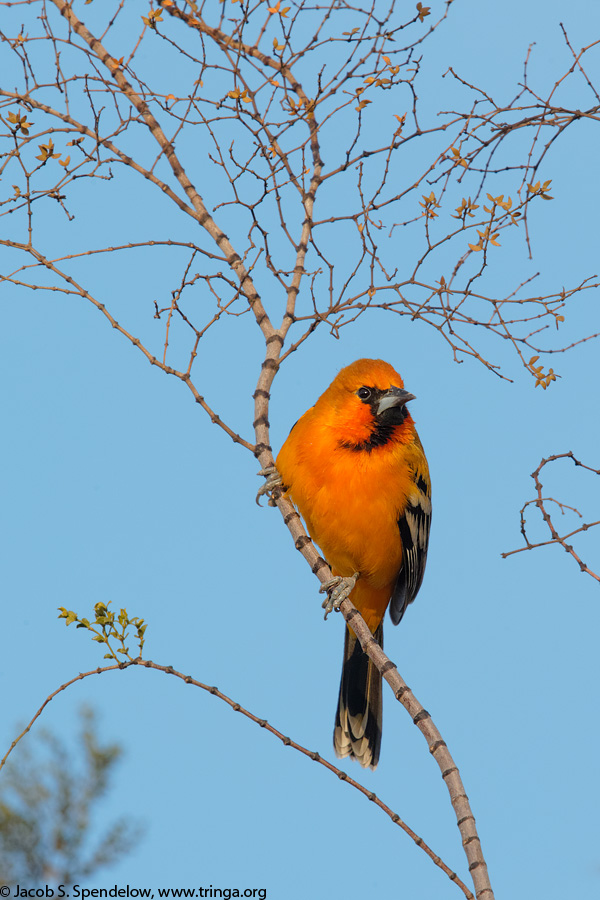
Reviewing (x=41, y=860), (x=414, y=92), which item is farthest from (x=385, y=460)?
(x=41, y=860)

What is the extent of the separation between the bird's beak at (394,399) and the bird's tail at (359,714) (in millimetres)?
1578

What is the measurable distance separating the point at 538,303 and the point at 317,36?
1.83m

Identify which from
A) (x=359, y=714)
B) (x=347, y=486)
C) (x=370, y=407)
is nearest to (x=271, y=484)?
(x=347, y=486)

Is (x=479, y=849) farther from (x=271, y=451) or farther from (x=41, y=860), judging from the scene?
(x=41, y=860)

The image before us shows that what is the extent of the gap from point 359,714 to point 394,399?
2079 mm

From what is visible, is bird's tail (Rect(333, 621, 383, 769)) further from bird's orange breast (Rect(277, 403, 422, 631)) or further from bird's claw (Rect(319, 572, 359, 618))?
bird's claw (Rect(319, 572, 359, 618))

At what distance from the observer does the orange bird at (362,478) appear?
5035 mm

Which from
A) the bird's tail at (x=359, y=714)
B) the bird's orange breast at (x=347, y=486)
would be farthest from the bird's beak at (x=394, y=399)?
the bird's tail at (x=359, y=714)

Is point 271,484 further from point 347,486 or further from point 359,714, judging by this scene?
point 359,714

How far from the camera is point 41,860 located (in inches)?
311

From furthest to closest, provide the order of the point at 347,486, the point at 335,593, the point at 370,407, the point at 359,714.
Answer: the point at 359,714, the point at 370,407, the point at 347,486, the point at 335,593

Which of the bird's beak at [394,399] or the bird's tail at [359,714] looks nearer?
the bird's beak at [394,399]

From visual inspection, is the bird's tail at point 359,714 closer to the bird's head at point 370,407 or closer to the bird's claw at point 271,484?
the bird's claw at point 271,484

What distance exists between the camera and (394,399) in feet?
16.6
